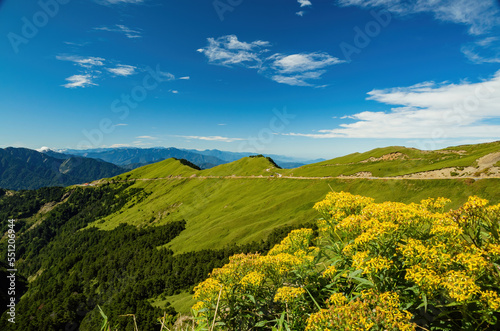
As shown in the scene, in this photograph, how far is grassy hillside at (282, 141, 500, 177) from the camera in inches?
2972

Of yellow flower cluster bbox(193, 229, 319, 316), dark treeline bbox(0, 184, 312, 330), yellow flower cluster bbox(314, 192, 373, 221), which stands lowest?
dark treeline bbox(0, 184, 312, 330)

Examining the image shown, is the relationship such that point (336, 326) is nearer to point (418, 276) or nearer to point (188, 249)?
point (418, 276)

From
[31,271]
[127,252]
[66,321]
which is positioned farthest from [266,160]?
[31,271]

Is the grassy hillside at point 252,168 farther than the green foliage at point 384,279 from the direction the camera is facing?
Yes

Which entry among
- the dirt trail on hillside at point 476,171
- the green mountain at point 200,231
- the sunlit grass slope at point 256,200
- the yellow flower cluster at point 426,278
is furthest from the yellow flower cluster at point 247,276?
the dirt trail on hillside at point 476,171

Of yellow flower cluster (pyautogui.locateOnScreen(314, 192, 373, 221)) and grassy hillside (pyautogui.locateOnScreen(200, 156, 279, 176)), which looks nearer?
yellow flower cluster (pyautogui.locateOnScreen(314, 192, 373, 221))

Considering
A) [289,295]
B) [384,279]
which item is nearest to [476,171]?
[384,279]

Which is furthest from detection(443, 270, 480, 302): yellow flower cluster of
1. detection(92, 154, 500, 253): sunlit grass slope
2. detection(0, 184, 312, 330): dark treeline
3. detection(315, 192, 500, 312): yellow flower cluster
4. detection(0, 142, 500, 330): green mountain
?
detection(0, 184, 312, 330): dark treeline

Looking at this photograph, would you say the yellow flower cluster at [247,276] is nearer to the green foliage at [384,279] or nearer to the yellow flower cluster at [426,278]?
the green foliage at [384,279]

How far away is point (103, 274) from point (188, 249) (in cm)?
6646

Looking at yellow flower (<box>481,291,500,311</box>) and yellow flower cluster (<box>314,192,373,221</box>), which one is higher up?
yellow flower cluster (<box>314,192,373,221</box>)

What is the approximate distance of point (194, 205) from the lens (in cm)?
15888

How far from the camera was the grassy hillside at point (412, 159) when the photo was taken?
75.5 m

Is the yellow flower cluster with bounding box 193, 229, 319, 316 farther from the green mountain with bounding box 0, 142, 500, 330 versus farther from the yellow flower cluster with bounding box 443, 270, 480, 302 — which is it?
the green mountain with bounding box 0, 142, 500, 330
